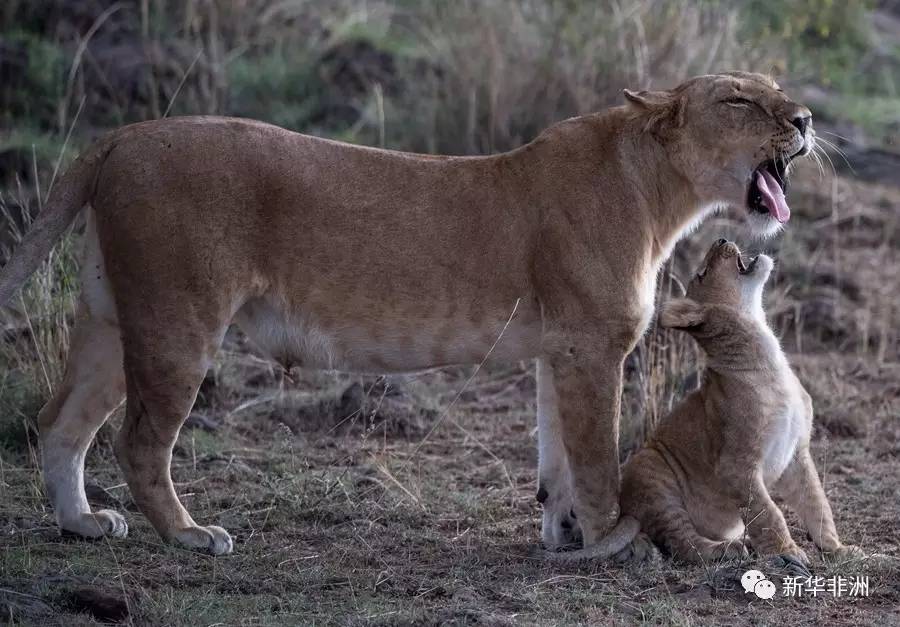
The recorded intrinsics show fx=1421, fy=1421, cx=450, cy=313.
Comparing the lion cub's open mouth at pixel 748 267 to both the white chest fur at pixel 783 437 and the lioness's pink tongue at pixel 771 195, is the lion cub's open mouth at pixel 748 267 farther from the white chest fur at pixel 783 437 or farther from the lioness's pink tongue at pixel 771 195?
the white chest fur at pixel 783 437

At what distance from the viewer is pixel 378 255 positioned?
484 cm

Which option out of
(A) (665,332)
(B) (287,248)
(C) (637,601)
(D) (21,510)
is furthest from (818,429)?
(D) (21,510)

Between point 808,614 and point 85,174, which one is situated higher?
point 85,174

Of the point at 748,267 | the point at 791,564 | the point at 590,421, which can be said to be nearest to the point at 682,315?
the point at 748,267

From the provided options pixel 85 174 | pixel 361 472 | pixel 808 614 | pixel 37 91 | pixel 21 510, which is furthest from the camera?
pixel 37 91

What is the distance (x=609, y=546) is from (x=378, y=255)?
1.25 m

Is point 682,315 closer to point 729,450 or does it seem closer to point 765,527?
point 729,450

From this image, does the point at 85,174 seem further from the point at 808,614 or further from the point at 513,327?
the point at 808,614

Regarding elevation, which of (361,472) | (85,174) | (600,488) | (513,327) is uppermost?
(85,174)

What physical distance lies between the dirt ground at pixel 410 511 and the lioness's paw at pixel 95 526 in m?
0.05

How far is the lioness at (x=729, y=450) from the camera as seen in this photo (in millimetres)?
4672

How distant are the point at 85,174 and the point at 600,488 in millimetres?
2031

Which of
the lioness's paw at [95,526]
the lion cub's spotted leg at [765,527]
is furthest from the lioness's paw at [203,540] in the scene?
the lion cub's spotted leg at [765,527]

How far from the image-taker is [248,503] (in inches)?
215
